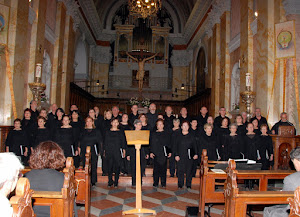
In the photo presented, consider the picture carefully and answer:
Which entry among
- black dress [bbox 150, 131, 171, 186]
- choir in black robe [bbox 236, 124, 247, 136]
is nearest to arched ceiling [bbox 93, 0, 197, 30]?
choir in black robe [bbox 236, 124, 247, 136]

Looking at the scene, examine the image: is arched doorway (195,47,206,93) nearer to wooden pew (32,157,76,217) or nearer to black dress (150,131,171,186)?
black dress (150,131,171,186)

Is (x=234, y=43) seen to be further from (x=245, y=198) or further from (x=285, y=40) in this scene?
(x=245, y=198)

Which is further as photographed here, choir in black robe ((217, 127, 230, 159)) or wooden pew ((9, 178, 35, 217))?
choir in black robe ((217, 127, 230, 159))

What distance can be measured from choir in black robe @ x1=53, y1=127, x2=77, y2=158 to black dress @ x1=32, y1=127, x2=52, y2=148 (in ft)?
1.26

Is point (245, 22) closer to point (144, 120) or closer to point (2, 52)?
point (144, 120)

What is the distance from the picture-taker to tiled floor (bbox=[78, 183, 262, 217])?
4.35 metres

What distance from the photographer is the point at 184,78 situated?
68.2ft

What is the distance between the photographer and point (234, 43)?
35.3ft

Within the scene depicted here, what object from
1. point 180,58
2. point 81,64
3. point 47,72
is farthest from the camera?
point 180,58

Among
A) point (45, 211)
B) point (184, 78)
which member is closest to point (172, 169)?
point (45, 211)

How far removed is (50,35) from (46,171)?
31.6ft

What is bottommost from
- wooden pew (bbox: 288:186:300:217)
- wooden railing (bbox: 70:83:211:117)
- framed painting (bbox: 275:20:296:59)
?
wooden pew (bbox: 288:186:300:217)

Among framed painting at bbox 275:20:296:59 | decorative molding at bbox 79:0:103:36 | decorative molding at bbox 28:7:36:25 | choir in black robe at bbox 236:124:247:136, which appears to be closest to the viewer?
choir in black robe at bbox 236:124:247:136

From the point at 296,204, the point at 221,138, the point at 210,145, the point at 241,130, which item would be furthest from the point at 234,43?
the point at 296,204
